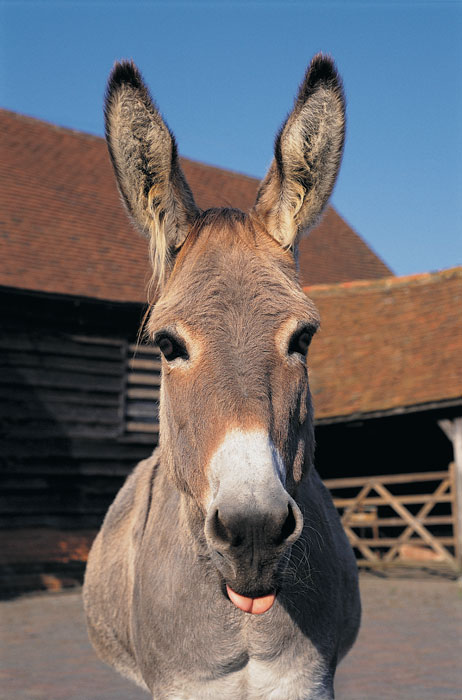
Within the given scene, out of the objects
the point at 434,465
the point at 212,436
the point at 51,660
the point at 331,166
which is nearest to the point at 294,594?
the point at 212,436

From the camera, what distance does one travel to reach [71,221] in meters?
16.5

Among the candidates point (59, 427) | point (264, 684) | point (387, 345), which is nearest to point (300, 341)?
point (264, 684)

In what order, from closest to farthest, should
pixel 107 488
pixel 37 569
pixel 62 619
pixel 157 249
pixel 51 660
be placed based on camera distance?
pixel 157 249, pixel 51 660, pixel 62 619, pixel 37 569, pixel 107 488

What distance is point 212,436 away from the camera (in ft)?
7.68

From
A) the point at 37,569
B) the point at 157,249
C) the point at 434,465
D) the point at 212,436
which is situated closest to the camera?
the point at 212,436

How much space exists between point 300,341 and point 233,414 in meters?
0.46

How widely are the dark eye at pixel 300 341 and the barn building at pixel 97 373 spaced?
34.4 ft

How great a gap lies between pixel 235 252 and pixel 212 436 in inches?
30.2

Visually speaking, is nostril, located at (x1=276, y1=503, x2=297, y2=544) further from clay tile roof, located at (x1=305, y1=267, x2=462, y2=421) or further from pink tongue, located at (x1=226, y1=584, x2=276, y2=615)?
clay tile roof, located at (x1=305, y1=267, x2=462, y2=421)

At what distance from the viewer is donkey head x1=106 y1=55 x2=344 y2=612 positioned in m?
2.17

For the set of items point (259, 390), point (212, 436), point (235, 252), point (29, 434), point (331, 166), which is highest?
point (331, 166)

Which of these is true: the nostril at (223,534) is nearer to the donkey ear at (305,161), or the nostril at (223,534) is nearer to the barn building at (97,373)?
the donkey ear at (305,161)

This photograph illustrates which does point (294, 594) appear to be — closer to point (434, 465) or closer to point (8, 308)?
point (8, 308)

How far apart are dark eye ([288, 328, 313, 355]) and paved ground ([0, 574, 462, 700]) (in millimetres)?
3864
